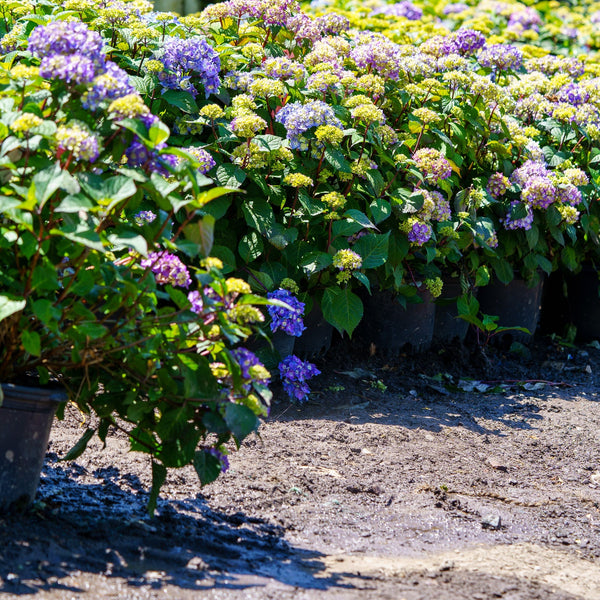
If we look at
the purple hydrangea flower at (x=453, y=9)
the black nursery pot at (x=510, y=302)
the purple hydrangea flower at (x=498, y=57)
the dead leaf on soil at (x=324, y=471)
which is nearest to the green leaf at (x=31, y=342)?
the dead leaf on soil at (x=324, y=471)

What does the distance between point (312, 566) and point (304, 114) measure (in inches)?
64.8

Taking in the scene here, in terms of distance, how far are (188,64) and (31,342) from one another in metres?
1.64

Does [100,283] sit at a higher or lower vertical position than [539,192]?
lower

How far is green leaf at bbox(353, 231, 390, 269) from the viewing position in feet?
11.3

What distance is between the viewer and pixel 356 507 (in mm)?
2783

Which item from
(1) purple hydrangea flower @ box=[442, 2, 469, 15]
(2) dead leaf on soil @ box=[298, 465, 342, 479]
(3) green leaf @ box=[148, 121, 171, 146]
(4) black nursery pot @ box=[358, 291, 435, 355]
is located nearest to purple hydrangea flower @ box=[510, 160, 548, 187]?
(4) black nursery pot @ box=[358, 291, 435, 355]

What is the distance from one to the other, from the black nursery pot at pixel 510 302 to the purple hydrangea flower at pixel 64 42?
294cm

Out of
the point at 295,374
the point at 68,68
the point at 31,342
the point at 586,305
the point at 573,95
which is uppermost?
the point at 573,95

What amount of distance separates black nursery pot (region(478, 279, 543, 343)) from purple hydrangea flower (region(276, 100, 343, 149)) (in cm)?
168

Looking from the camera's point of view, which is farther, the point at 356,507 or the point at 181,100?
the point at 181,100

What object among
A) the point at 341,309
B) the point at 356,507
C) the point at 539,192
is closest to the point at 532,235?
the point at 539,192

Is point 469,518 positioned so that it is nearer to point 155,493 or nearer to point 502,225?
point 155,493

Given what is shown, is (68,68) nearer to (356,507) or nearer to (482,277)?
(356,507)

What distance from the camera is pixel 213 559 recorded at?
7.29 feet
